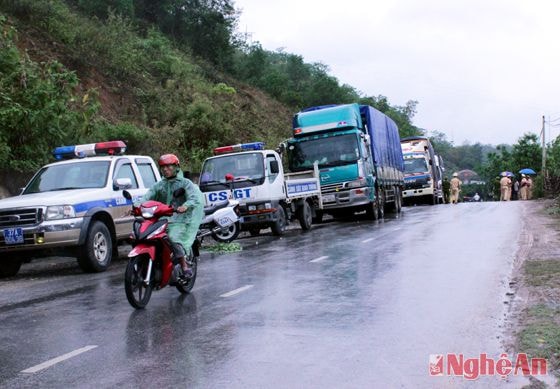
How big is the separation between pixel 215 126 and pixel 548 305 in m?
23.9

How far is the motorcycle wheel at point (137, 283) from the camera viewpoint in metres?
7.88

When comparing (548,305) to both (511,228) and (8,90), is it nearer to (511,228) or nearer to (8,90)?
(511,228)

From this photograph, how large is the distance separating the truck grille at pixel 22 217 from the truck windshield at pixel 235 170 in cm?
641

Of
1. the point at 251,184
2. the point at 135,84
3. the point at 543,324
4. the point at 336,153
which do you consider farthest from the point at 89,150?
the point at 135,84

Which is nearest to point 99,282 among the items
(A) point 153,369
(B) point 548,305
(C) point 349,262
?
(C) point 349,262

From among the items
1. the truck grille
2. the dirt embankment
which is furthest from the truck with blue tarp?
the truck grille

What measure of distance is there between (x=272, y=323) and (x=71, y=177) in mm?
7157

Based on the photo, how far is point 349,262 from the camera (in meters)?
Result: 11.7

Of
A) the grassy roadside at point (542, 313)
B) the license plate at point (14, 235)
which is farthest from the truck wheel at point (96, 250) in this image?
the grassy roadside at point (542, 313)

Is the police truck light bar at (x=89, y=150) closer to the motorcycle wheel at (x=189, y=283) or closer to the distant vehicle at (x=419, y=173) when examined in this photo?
the motorcycle wheel at (x=189, y=283)

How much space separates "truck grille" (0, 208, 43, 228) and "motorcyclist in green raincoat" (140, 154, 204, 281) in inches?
137

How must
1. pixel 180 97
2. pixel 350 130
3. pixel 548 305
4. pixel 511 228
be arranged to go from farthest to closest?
pixel 180 97 < pixel 350 130 < pixel 511 228 < pixel 548 305

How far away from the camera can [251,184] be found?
1750cm

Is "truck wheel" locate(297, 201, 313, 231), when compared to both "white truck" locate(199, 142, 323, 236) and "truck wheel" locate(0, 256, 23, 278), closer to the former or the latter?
"white truck" locate(199, 142, 323, 236)
